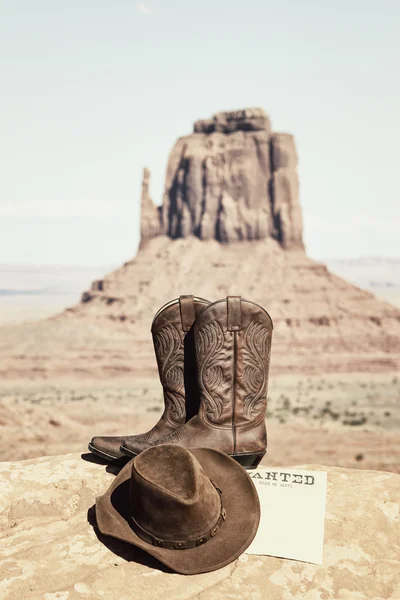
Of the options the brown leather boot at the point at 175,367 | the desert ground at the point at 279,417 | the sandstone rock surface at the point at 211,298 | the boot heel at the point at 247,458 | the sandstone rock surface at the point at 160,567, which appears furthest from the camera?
the sandstone rock surface at the point at 211,298

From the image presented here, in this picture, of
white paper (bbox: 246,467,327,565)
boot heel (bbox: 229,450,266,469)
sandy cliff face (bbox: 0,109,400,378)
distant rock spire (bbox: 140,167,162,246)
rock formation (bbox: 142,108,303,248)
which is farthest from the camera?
distant rock spire (bbox: 140,167,162,246)

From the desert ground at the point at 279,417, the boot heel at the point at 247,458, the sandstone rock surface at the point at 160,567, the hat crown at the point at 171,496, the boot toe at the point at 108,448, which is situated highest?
the hat crown at the point at 171,496

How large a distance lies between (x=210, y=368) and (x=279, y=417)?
2549 cm

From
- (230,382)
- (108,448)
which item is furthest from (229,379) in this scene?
(108,448)

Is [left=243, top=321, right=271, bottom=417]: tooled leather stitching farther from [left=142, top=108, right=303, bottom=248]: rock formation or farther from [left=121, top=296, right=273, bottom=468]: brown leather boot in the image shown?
[left=142, top=108, right=303, bottom=248]: rock formation

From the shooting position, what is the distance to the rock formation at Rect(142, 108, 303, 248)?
60594mm

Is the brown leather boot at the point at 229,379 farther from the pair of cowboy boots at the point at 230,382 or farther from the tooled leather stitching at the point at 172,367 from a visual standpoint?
the tooled leather stitching at the point at 172,367

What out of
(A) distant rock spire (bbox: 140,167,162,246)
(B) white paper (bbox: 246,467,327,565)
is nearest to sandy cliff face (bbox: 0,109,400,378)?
(A) distant rock spire (bbox: 140,167,162,246)

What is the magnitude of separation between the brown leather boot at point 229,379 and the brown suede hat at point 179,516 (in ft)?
2.29

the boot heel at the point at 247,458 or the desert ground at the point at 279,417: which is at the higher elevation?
the boot heel at the point at 247,458

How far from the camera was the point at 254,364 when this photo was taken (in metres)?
4.84

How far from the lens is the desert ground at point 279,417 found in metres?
21.2

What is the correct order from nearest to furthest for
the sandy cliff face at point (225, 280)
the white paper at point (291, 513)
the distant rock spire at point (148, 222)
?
the white paper at point (291, 513) < the sandy cliff face at point (225, 280) < the distant rock spire at point (148, 222)

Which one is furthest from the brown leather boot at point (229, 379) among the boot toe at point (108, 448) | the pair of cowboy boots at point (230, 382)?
the boot toe at point (108, 448)
